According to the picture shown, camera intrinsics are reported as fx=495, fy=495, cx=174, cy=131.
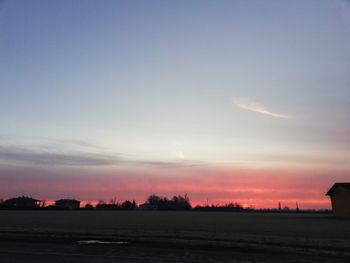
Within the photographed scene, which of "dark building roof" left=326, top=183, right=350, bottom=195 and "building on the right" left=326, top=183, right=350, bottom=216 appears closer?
"building on the right" left=326, top=183, right=350, bottom=216

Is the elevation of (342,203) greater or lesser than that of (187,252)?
greater

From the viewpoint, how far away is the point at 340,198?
2968 inches

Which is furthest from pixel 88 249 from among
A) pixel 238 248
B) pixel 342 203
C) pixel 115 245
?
pixel 342 203

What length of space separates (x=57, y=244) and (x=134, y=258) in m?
7.28

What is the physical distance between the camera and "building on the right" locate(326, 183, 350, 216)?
7388 centimetres

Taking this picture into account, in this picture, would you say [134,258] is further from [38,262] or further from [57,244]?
[57,244]

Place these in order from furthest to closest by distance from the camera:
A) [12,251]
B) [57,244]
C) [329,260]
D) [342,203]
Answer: [342,203] < [57,244] < [12,251] < [329,260]

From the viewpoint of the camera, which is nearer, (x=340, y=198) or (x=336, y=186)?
(x=340, y=198)

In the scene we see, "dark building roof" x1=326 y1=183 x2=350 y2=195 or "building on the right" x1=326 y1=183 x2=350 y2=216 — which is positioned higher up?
"dark building roof" x1=326 y1=183 x2=350 y2=195

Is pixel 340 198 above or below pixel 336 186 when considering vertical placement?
below

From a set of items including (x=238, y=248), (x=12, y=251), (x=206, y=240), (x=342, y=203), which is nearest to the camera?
(x=12, y=251)

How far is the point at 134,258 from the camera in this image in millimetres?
18297

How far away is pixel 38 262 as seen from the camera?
16688mm

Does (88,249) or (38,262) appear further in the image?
(88,249)
